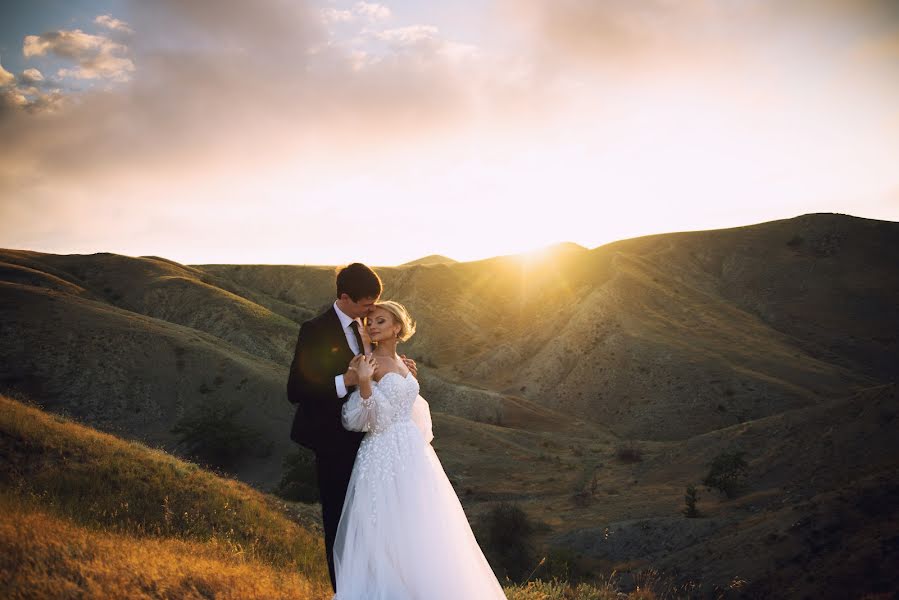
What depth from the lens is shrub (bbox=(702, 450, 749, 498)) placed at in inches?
977

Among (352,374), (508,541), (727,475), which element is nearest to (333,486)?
(352,374)

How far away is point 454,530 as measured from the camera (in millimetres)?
4883

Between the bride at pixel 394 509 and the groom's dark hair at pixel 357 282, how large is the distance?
177mm

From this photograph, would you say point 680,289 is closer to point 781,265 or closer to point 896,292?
point 781,265

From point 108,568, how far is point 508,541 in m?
18.8

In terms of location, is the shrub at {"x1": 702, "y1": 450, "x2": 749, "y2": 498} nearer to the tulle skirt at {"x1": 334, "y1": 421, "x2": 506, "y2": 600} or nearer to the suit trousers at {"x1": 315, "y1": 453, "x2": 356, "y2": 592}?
the tulle skirt at {"x1": 334, "y1": 421, "x2": 506, "y2": 600}

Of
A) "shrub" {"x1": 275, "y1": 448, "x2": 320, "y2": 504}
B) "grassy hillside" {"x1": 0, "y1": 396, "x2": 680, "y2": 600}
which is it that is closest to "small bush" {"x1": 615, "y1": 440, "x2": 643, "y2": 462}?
"shrub" {"x1": 275, "y1": 448, "x2": 320, "y2": 504}

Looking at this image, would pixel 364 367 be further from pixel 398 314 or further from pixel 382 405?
pixel 398 314

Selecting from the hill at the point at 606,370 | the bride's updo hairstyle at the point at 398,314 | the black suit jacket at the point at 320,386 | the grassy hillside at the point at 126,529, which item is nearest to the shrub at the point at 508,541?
the hill at the point at 606,370

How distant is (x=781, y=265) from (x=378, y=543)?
90581mm

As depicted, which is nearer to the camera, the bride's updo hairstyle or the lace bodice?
the lace bodice

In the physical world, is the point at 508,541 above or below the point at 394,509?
below

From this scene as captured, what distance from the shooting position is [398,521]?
183 inches

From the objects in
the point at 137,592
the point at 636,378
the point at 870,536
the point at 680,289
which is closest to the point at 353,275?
the point at 137,592
